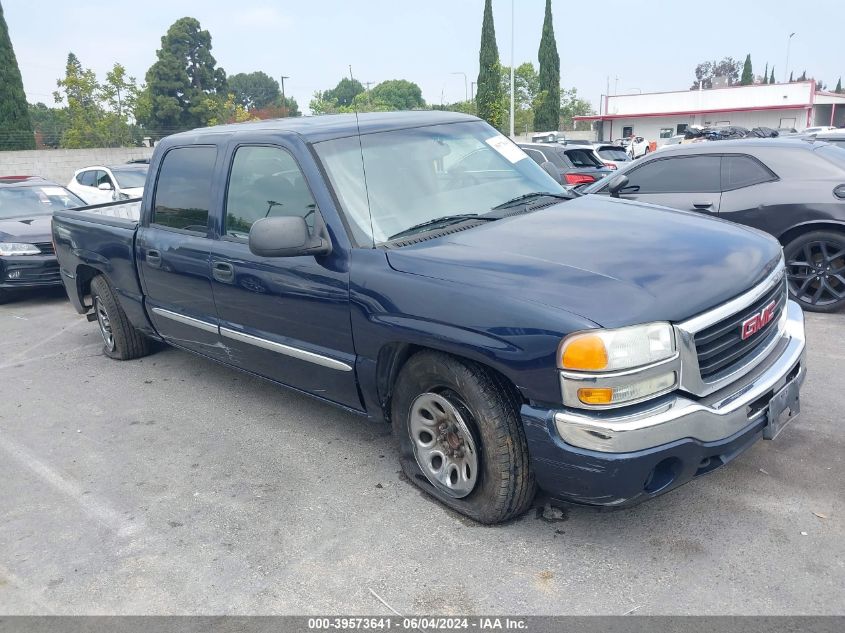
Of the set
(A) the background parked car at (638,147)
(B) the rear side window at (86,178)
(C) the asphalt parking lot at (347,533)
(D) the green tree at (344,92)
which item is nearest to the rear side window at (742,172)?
(C) the asphalt parking lot at (347,533)

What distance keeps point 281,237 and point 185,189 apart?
1.67 meters

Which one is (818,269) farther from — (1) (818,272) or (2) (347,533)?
(2) (347,533)

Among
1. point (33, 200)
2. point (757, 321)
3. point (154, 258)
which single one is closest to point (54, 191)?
point (33, 200)

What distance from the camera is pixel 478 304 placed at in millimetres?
2811

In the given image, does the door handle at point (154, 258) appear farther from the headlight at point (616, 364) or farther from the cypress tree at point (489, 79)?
the cypress tree at point (489, 79)

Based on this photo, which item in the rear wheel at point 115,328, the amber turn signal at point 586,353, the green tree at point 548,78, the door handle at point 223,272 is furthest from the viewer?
the green tree at point 548,78

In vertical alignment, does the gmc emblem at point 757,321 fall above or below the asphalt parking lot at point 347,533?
above

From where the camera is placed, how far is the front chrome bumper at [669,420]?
2549mm

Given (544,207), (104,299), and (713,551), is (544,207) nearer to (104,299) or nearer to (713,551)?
(713,551)

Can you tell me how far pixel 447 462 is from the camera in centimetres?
325

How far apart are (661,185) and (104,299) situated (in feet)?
17.7

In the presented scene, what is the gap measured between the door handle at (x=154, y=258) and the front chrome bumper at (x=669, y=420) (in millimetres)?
3252

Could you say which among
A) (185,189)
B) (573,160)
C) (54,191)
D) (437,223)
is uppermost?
(185,189)

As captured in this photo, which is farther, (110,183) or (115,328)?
(110,183)
